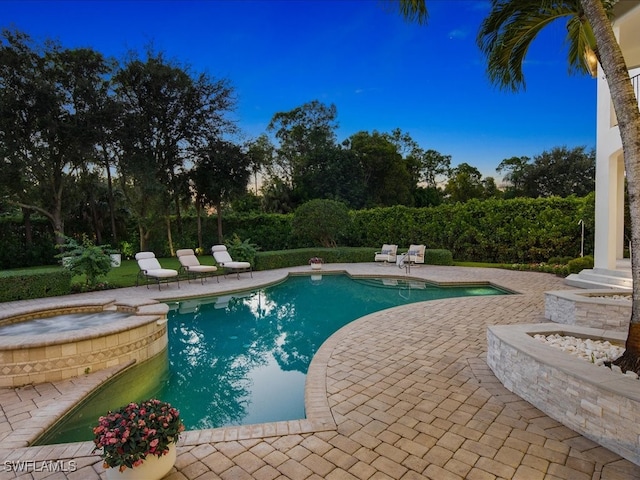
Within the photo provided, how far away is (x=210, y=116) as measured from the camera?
65.3ft

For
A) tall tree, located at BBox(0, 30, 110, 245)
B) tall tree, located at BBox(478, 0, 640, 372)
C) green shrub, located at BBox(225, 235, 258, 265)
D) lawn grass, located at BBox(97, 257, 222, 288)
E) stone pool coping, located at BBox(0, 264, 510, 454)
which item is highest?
tall tree, located at BBox(0, 30, 110, 245)

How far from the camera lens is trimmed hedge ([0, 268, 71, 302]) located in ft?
32.1

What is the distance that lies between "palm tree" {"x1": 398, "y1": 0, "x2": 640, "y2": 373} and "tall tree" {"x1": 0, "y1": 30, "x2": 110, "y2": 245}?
1648 centimetres

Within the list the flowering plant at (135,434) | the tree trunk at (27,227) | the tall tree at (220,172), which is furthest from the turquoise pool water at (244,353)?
the tree trunk at (27,227)

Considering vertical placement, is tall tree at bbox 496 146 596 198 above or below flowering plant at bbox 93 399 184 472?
above

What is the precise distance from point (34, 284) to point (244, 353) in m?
7.85

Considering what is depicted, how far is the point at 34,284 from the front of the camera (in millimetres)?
10148

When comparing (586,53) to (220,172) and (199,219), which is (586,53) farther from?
(199,219)

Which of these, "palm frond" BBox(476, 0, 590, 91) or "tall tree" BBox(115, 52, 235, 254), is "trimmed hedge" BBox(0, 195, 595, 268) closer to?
"tall tree" BBox(115, 52, 235, 254)

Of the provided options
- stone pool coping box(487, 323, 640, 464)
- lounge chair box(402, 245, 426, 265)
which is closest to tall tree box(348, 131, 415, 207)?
lounge chair box(402, 245, 426, 265)

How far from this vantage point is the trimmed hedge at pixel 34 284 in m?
9.78

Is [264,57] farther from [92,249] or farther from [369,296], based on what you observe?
[369,296]

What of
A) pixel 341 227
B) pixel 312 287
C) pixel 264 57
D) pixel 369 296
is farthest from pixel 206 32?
pixel 369 296

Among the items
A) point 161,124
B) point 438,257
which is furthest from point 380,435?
point 161,124
